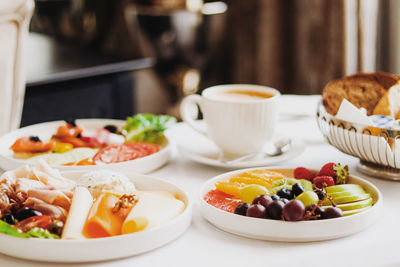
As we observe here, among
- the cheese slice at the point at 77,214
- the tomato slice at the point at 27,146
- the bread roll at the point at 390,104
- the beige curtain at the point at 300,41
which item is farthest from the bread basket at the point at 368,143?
the beige curtain at the point at 300,41

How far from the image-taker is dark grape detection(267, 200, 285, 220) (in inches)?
34.1

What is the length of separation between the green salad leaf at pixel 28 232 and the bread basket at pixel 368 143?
0.60 metres

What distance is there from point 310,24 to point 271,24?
344 millimetres

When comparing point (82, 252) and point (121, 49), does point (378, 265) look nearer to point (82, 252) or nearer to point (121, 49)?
point (82, 252)

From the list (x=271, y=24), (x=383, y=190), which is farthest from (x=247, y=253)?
(x=271, y=24)

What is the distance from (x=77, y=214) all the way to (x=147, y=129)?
0.57m

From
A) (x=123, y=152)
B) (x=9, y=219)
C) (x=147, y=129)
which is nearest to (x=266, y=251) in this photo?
(x=9, y=219)

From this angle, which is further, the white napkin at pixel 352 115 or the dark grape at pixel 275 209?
the white napkin at pixel 352 115

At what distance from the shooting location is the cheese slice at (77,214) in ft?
2.74

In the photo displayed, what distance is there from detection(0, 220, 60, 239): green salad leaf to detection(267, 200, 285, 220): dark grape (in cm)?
32

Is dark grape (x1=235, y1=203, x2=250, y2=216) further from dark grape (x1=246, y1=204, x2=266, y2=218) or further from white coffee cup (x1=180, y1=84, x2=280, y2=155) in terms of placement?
white coffee cup (x1=180, y1=84, x2=280, y2=155)

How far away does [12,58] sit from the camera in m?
1.92

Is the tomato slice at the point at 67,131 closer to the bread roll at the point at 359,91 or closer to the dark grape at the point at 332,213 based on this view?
the bread roll at the point at 359,91

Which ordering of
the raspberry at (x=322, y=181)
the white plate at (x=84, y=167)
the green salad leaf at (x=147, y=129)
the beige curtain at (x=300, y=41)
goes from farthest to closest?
the beige curtain at (x=300, y=41)
the green salad leaf at (x=147, y=129)
the white plate at (x=84, y=167)
the raspberry at (x=322, y=181)
